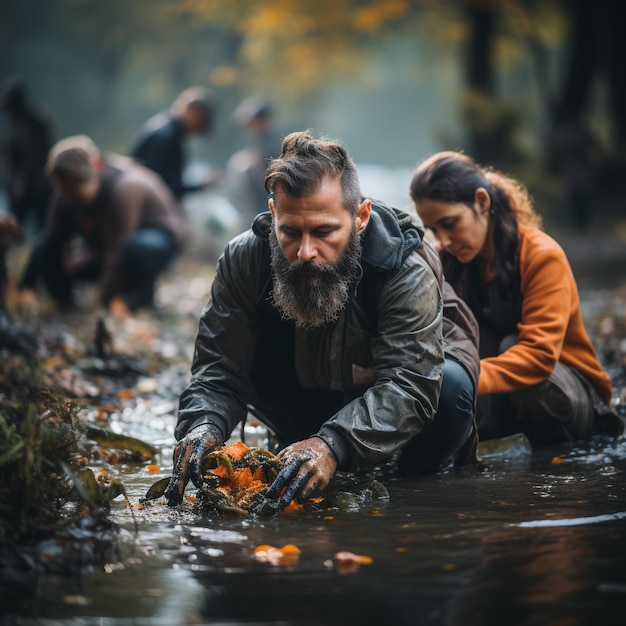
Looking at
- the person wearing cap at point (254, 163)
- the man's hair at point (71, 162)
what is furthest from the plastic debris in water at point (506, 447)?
the person wearing cap at point (254, 163)

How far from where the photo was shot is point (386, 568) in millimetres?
3152

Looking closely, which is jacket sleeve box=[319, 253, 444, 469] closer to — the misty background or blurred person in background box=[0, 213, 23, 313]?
the misty background

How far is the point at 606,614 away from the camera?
8.76 feet

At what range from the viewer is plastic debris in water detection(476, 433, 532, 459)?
16.5 ft

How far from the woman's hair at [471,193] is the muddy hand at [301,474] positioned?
5.69 feet

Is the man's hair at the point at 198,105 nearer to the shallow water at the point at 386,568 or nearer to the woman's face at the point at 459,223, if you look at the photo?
the woman's face at the point at 459,223

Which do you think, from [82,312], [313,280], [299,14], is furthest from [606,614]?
[299,14]

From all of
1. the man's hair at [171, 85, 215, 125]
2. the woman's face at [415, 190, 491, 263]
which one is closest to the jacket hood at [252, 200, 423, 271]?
the woman's face at [415, 190, 491, 263]

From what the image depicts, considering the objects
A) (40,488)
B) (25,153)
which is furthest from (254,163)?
(40,488)

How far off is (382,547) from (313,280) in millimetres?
→ 1134

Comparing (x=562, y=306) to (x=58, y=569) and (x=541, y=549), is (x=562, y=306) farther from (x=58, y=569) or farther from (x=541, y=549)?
(x=58, y=569)

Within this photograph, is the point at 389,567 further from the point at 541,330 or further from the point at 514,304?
the point at 514,304

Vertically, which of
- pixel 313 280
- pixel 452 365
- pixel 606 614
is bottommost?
pixel 606 614

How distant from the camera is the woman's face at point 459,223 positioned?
5039 millimetres
